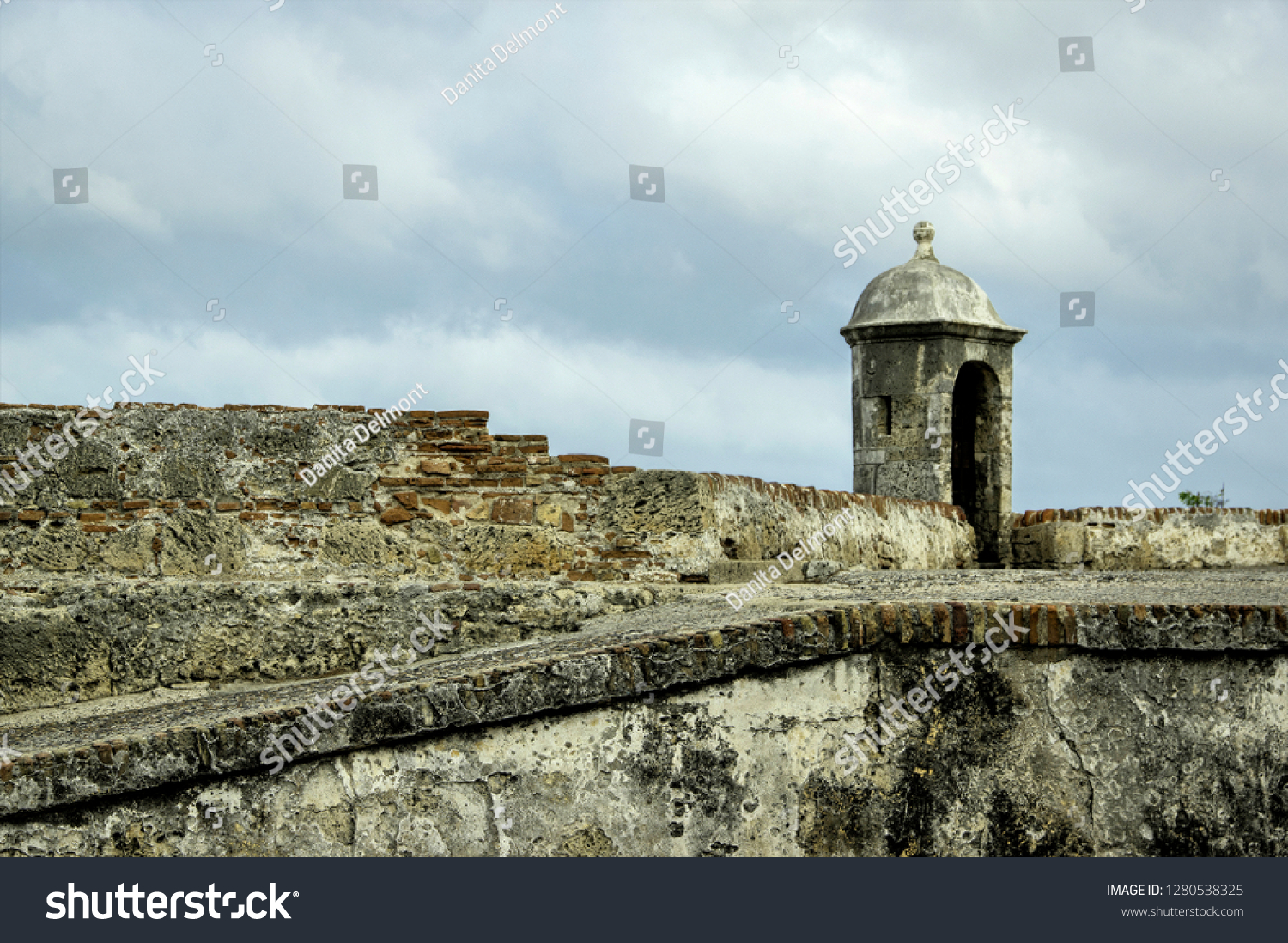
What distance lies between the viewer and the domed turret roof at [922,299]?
1338 cm

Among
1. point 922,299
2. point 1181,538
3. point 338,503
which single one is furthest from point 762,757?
point 922,299

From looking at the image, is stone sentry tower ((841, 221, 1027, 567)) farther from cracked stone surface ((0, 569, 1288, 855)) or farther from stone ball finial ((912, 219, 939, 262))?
cracked stone surface ((0, 569, 1288, 855))

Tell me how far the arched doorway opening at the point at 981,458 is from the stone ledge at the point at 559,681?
9.17 meters

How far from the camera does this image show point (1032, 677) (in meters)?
4.64

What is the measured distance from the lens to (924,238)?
14.4 m

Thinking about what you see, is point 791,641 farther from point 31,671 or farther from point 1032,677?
point 31,671

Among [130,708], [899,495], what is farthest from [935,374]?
[130,708]

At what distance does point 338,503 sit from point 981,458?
911cm

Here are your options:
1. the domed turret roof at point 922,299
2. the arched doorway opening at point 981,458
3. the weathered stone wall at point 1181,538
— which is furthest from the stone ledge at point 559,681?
the arched doorway opening at point 981,458

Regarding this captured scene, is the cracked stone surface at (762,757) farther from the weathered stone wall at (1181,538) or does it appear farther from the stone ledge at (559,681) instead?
the weathered stone wall at (1181,538)

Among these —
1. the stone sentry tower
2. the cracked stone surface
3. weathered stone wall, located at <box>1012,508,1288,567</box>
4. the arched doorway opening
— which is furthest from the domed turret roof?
the cracked stone surface

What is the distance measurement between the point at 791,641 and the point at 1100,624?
1.16 metres

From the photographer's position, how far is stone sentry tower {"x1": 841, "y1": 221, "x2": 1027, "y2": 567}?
13.3 metres

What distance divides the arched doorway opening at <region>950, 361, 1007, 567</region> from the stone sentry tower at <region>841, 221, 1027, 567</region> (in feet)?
0.04
